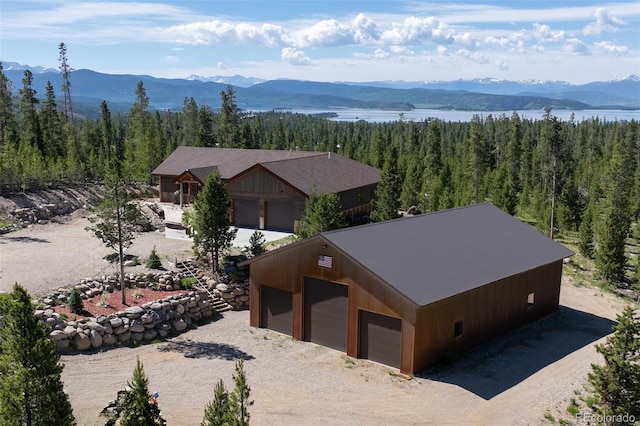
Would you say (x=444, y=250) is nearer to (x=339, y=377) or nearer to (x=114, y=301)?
(x=339, y=377)

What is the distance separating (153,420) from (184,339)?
9789mm

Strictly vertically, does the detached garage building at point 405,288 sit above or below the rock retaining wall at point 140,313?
above

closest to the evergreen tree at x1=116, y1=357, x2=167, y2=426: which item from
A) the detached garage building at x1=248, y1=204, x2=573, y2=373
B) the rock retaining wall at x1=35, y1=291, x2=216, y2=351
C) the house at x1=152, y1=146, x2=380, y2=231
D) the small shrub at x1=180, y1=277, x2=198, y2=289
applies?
the rock retaining wall at x1=35, y1=291, x2=216, y2=351

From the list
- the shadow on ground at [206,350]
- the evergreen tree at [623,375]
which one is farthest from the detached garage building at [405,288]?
the evergreen tree at [623,375]

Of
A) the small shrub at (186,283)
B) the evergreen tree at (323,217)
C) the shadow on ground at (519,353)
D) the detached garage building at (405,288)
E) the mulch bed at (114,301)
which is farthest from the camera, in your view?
the evergreen tree at (323,217)

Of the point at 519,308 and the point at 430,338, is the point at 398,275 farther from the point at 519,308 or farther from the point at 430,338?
the point at 519,308

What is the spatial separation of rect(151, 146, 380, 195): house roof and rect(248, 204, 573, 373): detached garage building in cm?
1678

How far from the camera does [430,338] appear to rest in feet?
69.6

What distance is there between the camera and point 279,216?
142 ft

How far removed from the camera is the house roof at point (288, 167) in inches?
1730

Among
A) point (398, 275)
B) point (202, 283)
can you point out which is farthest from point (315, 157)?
point (398, 275)

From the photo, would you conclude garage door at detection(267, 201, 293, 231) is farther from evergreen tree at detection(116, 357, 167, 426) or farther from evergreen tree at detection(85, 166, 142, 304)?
evergreen tree at detection(116, 357, 167, 426)

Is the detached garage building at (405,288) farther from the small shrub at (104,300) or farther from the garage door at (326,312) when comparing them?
the small shrub at (104,300)

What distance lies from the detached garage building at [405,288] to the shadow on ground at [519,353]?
499mm
